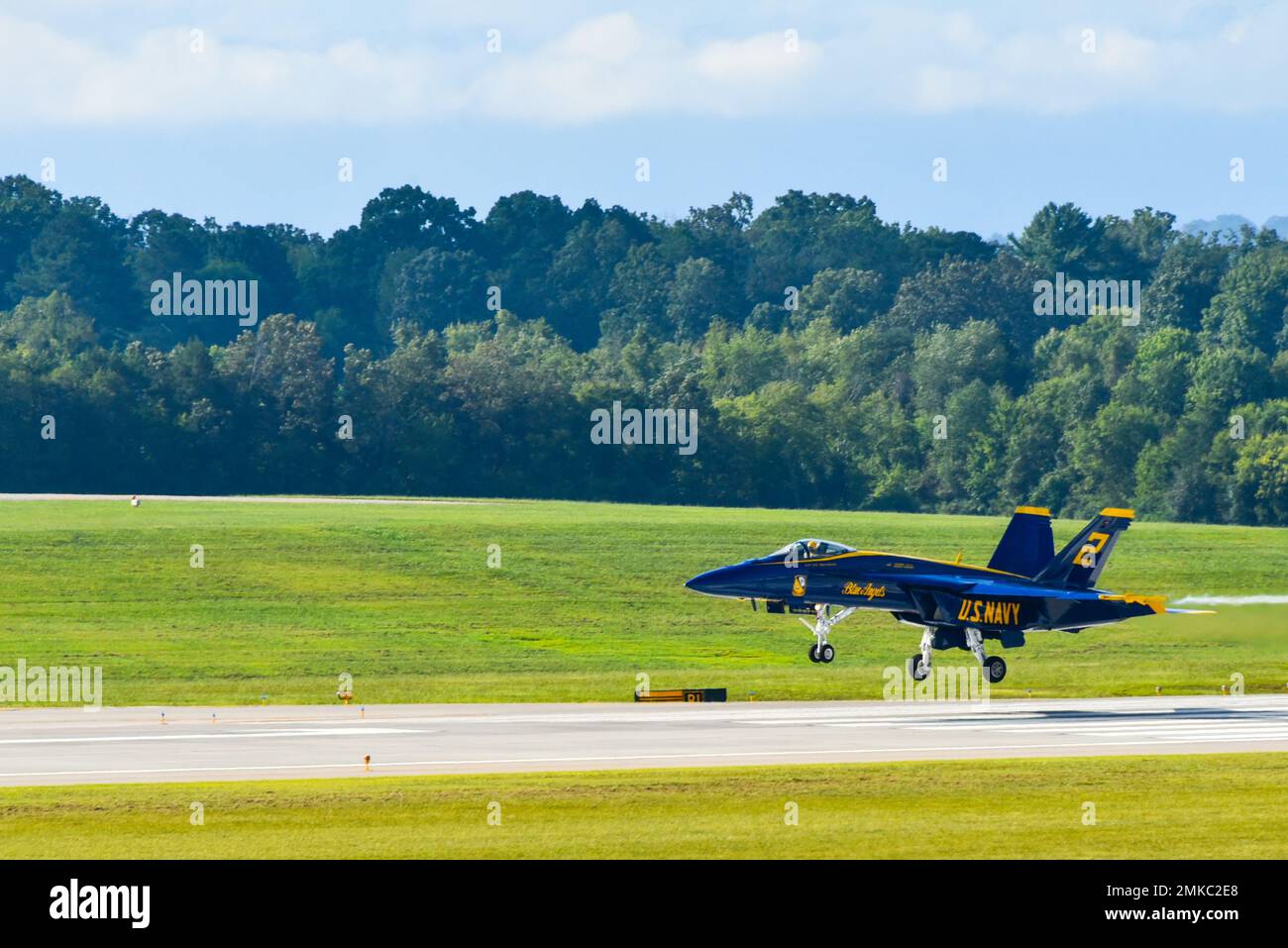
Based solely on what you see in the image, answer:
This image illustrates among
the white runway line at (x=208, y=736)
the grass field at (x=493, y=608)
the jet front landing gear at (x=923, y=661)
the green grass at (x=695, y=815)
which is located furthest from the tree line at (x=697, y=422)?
the green grass at (x=695, y=815)

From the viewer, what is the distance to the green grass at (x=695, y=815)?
25.0 meters

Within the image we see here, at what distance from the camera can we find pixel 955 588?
50.7 metres

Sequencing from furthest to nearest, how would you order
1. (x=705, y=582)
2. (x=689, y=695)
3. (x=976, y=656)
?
(x=976, y=656)
(x=689, y=695)
(x=705, y=582)

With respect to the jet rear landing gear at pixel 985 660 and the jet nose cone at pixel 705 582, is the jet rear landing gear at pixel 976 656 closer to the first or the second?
the jet rear landing gear at pixel 985 660

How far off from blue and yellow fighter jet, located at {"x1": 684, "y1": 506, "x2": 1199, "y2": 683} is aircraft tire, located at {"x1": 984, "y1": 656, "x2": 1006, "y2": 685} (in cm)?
4

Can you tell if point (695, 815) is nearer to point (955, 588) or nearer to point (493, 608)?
point (955, 588)

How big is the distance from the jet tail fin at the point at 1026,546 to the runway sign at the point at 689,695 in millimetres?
8907

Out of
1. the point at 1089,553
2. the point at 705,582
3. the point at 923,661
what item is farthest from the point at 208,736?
the point at 1089,553

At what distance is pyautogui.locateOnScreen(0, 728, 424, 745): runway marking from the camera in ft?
129

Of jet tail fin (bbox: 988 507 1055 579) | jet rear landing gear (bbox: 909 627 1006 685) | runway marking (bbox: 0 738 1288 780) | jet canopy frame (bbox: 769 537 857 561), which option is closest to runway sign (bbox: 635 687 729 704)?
jet canopy frame (bbox: 769 537 857 561)

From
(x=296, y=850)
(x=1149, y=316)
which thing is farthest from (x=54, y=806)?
(x=1149, y=316)

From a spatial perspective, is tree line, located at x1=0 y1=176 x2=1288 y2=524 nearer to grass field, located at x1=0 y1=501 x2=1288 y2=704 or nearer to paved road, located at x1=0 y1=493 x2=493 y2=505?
paved road, located at x1=0 y1=493 x2=493 y2=505

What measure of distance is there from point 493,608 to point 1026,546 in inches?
1013
